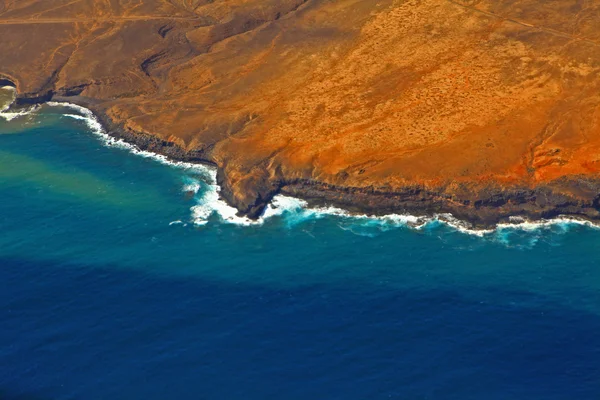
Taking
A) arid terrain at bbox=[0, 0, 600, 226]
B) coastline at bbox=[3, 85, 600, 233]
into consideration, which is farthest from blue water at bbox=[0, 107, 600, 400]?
arid terrain at bbox=[0, 0, 600, 226]

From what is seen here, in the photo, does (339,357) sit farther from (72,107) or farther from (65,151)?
(72,107)

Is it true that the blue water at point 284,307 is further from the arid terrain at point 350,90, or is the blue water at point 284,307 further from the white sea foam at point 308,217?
the arid terrain at point 350,90

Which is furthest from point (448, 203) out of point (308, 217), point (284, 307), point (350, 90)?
point (350, 90)

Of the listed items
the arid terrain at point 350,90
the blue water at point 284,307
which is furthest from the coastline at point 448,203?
the blue water at point 284,307

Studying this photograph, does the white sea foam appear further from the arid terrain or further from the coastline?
the arid terrain

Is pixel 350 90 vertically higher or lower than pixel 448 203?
higher

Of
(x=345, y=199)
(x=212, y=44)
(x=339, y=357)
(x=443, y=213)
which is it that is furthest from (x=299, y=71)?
(x=339, y=357)

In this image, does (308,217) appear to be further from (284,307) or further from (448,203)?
(448,203)
